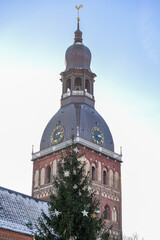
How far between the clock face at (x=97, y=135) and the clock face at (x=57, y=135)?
4.52 metres

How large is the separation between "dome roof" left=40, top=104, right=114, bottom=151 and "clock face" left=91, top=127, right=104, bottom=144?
1.62 ft

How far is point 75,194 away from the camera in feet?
83.9

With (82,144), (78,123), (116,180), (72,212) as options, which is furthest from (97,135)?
(72,212)

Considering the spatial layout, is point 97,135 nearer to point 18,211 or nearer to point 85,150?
point 85,150

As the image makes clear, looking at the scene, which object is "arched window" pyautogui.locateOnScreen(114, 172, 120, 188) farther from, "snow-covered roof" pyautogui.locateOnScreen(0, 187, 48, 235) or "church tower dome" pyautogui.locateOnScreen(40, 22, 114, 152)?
"snow-covered roof" pyautogui.locateOnScreen(0, 187, 48, 235)

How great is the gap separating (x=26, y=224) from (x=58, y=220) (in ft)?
56.3

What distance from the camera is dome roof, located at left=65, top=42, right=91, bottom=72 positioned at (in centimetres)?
7244

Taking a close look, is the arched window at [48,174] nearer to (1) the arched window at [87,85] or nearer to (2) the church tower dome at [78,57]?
(1) the arched window at [87,85]

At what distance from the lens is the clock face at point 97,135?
2515 inches

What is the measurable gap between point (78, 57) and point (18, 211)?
1444 inches

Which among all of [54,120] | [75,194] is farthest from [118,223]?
[75,194]

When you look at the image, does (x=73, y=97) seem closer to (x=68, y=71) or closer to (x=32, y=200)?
Result: (x=68, y=71)

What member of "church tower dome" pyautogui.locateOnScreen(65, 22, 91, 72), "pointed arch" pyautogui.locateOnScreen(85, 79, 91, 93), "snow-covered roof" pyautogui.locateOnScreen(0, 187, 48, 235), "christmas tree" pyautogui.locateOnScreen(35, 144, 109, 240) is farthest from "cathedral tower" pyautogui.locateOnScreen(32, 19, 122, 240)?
"christmas tree" pyautogui.locateOnScreen(35, 144, 109, 240)

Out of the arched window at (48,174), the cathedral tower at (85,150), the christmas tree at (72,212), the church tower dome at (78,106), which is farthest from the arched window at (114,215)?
the christmas tree at (72,212)
